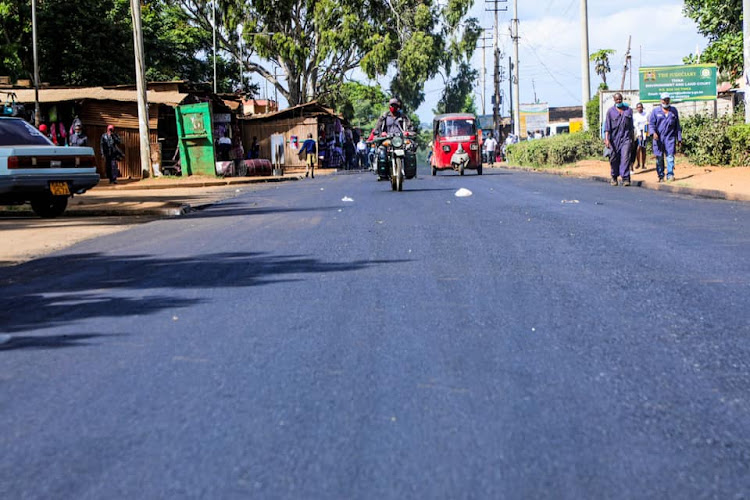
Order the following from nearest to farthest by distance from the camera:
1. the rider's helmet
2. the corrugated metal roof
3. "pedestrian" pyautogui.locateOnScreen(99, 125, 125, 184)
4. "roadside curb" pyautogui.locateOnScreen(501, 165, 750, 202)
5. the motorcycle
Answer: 1. "roadside curb" pyautogui.locateOnScreen(501, 165, 750, 202)
2. the rider's helmet
3. the motorcycle
4. "pedestrian" pyautogui.locateOnScreen(99, 125, 125, 184)
5. the corrugated metal roof

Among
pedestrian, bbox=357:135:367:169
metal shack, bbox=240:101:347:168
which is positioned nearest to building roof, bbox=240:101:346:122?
metal shack, bbox=240:101:347:168

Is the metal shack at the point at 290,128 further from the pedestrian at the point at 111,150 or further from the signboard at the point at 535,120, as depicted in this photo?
the signboard at the point at 535,120

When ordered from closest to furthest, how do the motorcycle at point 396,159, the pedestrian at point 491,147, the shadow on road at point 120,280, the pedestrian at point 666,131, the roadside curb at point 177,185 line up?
1. the shadow on road at point 120,280
2. the motorcycle at point 396,159
3. the pedestrian at point 666,131
4. the roadside curb at point 177,185
5. the pedestrian at point 491,147

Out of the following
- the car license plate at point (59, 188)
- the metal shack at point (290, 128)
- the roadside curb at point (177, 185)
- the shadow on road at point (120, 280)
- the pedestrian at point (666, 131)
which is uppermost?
the metal shack at point (290, 128)

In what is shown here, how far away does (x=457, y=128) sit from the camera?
111 feet

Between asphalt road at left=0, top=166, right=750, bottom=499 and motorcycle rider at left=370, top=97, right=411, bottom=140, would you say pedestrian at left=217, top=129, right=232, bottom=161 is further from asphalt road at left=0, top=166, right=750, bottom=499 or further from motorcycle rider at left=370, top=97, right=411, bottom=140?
asphalt road at left=0, top=166, right=750, bottom=499

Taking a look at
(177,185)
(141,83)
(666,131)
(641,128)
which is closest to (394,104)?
(666,131)

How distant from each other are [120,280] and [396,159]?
1243 cm

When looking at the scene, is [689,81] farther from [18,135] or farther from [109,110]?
[18,135]

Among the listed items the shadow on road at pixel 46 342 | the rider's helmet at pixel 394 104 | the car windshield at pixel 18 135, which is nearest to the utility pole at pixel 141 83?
the rider's helmet at pixel 394 104

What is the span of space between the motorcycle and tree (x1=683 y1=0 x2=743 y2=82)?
1658 centimetres

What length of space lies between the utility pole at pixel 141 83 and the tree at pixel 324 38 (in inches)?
773

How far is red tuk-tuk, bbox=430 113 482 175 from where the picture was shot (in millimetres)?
33656

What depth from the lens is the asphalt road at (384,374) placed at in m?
3.28
